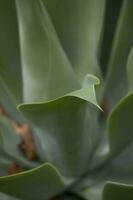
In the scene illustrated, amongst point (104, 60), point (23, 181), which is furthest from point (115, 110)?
point (104, 60)

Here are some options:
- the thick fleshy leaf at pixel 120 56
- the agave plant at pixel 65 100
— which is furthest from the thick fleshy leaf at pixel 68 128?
the thick fleshy leaf at pixel 120 56

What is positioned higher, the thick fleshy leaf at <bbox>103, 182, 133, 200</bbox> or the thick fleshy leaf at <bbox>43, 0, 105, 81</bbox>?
the thick fleshy leaf at <bbox>43, 0, 105, 81</bbox>

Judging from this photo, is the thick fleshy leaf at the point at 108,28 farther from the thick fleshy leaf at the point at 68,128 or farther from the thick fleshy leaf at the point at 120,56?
the thick fleshy leaf at the point at 68,128

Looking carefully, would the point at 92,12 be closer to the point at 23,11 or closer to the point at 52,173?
the point at 23,11

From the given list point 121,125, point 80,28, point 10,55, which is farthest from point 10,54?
point 121,125

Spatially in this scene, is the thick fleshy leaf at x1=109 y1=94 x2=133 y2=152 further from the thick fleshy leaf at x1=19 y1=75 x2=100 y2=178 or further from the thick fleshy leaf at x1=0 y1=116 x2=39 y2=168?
the thick fleshy leaf at x1=0 y1=116 x2=39 y2=168

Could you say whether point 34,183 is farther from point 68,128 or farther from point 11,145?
point 11,145

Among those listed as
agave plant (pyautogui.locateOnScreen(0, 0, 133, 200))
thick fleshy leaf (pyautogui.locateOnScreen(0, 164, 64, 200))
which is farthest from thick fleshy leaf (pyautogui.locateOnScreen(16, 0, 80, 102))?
thick fleshy leaf (pyautogui.locateOnScreen(0, 164, 64, 200))
